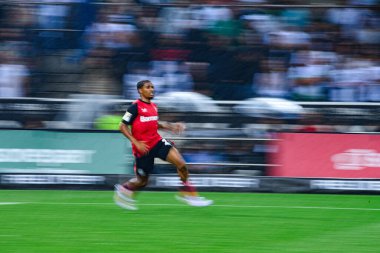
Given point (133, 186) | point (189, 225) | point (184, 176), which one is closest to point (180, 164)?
point (184, 176)

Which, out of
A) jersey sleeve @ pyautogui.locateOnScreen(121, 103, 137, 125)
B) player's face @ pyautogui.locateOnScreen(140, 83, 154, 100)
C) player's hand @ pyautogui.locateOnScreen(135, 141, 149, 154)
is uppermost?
player's face @ pyautogui.locateOnScreen(140, 83, 154, 100)

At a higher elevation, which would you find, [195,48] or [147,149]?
[195,48]

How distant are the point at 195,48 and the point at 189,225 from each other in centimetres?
826

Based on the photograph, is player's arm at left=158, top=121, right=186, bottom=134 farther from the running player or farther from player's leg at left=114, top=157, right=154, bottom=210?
player's leg at left=114, top=157, right=154, bottom=210

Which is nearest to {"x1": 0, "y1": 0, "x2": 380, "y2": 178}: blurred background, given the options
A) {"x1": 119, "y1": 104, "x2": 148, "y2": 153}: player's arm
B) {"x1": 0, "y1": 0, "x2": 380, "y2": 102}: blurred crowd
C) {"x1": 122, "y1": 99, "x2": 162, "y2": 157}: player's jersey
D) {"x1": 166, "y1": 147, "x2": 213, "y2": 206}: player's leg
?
{"x1": 0, "y1": 0, "x2": 380, "y2": 102}: blurred crowd

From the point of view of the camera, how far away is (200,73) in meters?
18.0

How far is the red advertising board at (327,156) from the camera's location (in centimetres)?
1652

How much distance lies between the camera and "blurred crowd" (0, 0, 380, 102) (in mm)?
17766

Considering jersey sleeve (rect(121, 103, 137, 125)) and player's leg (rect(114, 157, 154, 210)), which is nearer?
jersey sleeve (rect(121, 103, 137, 125))

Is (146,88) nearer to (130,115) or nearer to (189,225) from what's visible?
(130,115)

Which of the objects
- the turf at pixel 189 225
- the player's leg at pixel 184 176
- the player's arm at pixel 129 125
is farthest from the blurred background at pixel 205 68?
the player's arm at pixel 129 125

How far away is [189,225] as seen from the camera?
10484 mm

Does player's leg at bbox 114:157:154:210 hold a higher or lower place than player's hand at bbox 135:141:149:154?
lower

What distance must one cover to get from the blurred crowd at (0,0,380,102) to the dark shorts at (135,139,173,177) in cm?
521
